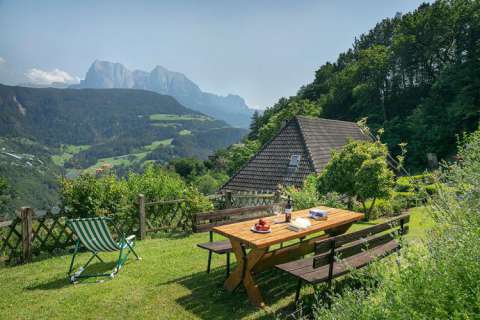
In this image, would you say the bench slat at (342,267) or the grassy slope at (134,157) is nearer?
the bench slat at (342,267)

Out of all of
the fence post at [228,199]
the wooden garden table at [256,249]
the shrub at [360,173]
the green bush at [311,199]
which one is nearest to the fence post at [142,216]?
the fence post at [228,199]

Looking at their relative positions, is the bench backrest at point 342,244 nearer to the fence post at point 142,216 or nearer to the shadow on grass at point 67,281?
the shadow on grass at point 67,281

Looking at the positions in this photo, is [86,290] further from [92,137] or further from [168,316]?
[92,137]

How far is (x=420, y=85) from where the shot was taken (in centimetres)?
3762

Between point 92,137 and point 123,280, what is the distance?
696ft

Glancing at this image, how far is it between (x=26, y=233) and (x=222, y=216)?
4088 millimetres

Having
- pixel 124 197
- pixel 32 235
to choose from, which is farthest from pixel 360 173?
pixel 32 235

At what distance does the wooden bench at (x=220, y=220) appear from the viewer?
16.5 feet

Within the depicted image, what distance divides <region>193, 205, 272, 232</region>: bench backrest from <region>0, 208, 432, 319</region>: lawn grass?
26.6 inches

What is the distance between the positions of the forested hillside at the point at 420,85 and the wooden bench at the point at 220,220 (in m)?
25.5

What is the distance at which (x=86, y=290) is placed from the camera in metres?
4.93

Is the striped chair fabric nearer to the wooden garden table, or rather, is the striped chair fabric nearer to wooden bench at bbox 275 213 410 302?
the wooden garden table

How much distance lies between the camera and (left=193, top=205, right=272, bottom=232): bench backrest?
19.3ft

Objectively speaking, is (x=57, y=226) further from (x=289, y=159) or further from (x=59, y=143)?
(x=59, y=143)
